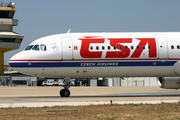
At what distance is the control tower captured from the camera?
455 ft

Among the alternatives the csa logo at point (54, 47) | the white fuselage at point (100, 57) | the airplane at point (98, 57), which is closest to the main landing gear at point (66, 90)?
the airplane at point (98, 57)

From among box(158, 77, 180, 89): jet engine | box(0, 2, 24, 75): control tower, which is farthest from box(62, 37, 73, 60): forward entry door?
box(0, 2, 24, 75): control tower

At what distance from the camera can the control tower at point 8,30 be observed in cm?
13875

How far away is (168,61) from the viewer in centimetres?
3028

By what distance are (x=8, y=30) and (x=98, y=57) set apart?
119 meters

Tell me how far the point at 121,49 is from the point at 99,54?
2021 millimetres

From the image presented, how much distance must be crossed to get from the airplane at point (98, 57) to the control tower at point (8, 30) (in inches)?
4413

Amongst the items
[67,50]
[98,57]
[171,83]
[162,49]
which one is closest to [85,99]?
[98,57]

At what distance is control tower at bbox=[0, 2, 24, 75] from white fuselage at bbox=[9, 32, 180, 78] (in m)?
112

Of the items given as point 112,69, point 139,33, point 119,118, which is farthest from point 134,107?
point 139,33

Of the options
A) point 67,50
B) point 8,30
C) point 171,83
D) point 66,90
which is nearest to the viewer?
point 67,50

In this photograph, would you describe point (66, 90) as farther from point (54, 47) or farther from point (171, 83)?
point (171, 83)

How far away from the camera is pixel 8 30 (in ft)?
471

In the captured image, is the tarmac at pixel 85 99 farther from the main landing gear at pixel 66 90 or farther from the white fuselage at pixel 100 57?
the white fuselage at pixel 100 57
